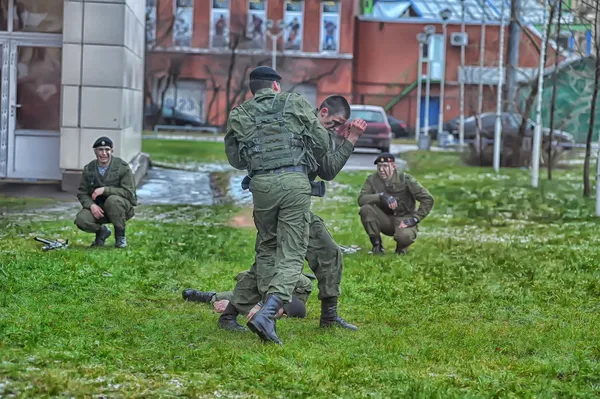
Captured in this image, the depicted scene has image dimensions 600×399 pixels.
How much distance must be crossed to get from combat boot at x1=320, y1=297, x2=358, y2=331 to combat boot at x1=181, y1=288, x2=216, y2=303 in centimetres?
148


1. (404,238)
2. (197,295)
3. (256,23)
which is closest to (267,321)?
(197,295)

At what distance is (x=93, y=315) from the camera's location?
28.1 ft

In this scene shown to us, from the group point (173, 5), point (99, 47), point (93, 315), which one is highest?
point (173, 5)

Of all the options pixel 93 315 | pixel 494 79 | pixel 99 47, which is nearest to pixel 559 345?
pixel 93 315

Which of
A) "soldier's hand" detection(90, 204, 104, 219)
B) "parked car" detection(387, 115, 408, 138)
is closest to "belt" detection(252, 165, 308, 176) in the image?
"soldier's hand" detection(90, 204, 104, 219)

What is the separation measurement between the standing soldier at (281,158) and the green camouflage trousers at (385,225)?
5.22 m

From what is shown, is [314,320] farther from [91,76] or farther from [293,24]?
[293,24]

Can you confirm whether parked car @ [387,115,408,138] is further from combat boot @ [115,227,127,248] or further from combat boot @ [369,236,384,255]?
combat boot @ [115,227,127,248]

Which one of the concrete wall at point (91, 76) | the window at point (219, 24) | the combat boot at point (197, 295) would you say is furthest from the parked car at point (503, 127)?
the combat boot at point (197, 295)

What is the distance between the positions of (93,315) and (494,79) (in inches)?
1760

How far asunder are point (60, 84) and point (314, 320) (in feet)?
37.9

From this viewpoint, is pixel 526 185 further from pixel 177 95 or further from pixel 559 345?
pixel 177 95

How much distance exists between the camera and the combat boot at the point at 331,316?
27.3ft

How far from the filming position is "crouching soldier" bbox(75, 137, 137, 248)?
12.5m
